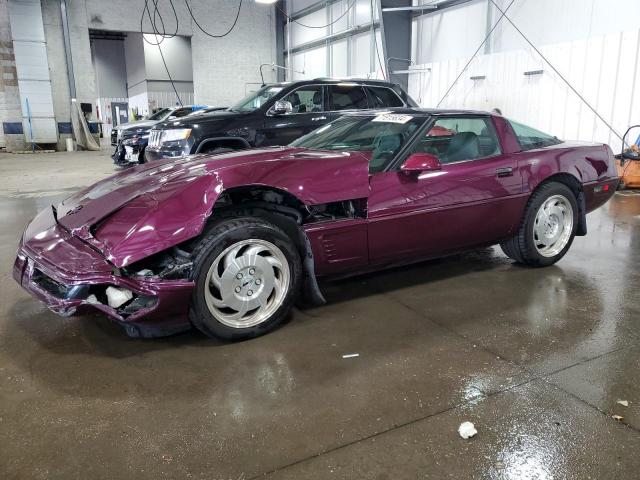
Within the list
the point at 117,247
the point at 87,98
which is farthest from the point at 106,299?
the point at 87,98

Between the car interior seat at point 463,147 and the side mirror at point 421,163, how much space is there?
19.2 inches

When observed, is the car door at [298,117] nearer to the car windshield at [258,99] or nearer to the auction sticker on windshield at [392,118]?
the car windshield at [258,99]

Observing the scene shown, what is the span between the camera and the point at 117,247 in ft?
8.19

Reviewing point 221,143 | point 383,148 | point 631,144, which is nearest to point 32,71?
point 221,143

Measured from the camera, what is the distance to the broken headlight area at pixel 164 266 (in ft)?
8.39

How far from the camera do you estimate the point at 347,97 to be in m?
7.73

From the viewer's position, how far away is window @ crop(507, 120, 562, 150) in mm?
4047

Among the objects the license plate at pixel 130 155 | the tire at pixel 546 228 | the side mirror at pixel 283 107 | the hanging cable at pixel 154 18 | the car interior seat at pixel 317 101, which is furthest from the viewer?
the hanging cable at pixel 154 18

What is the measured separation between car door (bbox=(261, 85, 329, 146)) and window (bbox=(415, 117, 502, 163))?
3.67 meters

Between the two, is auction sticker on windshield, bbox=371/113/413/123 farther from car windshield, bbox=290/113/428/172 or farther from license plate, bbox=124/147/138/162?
license plate, bbox=124/147/138/162

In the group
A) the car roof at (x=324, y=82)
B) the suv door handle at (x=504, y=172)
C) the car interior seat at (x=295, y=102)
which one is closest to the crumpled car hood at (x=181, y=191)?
the suv door handle at (x=504, y=172)

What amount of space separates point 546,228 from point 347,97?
14.3ft

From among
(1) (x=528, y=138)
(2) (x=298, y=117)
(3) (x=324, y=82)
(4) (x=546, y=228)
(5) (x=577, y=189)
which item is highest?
(3) (x=324, y=82)

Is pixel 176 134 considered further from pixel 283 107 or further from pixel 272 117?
pixel 283 107
